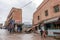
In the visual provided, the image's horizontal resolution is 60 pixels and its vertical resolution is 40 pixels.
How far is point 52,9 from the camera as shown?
25.1 metres

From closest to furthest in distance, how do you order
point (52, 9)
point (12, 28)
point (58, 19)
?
point (58, 19) < point (52, 9) < point (12, 28)

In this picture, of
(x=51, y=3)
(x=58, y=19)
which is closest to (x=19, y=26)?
(x=51, y=3)

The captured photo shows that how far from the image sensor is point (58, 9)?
2358cm

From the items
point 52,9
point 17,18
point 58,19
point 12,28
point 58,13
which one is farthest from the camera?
point 17,18

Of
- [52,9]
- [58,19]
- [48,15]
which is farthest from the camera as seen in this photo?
[48,15]

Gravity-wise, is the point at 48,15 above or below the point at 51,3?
below

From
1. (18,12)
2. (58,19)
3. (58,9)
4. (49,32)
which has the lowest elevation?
(49,32)

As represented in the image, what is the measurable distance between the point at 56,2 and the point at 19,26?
24.8m

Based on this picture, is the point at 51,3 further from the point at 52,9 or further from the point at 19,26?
the point at 19,26

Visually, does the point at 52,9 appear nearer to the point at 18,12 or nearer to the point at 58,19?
→ the point at 58,19

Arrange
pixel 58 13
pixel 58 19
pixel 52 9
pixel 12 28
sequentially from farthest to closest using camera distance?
pixel 12 28, pixel 52 9, pixel 58 13, pixel 58 19

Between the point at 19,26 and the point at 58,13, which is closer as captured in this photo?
the point at 58,13

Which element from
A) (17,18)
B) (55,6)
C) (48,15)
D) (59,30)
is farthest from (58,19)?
(17,18)

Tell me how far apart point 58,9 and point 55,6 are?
39.1 inches
